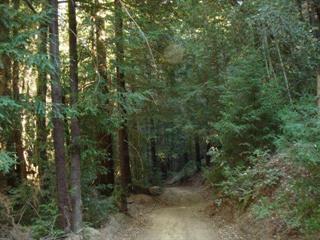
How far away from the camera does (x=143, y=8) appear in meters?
11.7

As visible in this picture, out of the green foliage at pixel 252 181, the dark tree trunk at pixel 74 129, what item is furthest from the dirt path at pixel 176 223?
the dark tree trunk at pixel 74 129

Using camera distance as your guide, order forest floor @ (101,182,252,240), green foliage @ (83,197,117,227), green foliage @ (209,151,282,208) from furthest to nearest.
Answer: green foliage @ (83,197,117,227) → forest floor @ (101,182,252,240) → green foliage @ (209,151,282,208)

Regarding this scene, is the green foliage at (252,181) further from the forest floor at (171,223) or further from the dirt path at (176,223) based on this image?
the dirt path at (176,223)

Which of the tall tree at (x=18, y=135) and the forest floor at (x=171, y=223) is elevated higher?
the tall tree at (x=18, y=135)

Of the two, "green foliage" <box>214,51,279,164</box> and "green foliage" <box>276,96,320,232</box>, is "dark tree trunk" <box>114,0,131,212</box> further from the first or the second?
"green foliage" <box>276,96,320,232</box>

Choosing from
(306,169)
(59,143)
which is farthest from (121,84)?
(306,169)

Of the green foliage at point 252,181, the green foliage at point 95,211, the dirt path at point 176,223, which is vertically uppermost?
the green foliage at point 252,181

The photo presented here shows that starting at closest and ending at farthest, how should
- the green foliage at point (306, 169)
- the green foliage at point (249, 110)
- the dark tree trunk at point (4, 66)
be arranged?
the green foliage at point (306, 169)
the dark tree trunk at point (4, 66)
the green foliage at point (249, 110)

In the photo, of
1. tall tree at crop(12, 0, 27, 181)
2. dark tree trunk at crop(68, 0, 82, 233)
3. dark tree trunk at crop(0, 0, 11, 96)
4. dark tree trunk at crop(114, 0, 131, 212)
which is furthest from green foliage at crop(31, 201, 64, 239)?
dark tree trunk at crop(114, 0, 131, 212)

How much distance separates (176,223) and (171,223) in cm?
18

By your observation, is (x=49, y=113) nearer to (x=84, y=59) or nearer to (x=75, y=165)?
(x=75, y=165)

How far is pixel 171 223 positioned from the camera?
489 inches

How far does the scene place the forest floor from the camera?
34.9 ft

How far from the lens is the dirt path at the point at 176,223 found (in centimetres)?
1068
